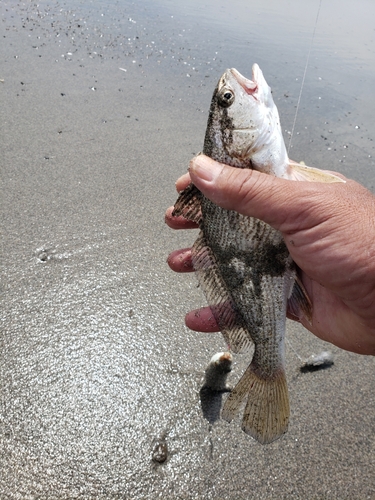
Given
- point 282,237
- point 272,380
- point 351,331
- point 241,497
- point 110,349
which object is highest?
point 282,237

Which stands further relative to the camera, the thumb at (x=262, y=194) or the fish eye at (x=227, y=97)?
the fish eye at (x=227, y=97)

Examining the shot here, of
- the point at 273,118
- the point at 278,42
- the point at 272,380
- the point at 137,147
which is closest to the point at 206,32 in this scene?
the point at 278,42

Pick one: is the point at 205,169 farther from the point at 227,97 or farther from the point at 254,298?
the point at 254,298

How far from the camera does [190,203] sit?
8.62 feet

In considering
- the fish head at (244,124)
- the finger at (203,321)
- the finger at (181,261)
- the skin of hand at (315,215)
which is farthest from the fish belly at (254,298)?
the finger at (181,261)

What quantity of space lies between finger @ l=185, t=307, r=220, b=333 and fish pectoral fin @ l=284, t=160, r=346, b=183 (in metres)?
1.36

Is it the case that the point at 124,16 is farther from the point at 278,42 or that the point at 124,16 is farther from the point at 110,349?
the point at 110,349

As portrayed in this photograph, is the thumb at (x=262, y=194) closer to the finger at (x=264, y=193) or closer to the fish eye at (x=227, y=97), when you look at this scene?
the finger at (x=264, y=193)

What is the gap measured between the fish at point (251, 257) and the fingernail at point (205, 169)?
0.12 metres

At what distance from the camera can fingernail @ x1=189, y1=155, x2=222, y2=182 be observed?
2295 millimetres

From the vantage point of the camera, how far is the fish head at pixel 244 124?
2377 millimetres

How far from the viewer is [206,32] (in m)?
12.7

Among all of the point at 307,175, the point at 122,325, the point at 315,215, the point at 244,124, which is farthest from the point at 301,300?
the point at 122,325

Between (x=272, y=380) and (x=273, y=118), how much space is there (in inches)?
67.1
